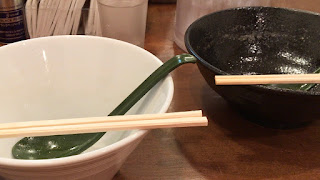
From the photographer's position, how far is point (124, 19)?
946mm

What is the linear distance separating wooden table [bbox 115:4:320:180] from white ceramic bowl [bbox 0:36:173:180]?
3.1 inches

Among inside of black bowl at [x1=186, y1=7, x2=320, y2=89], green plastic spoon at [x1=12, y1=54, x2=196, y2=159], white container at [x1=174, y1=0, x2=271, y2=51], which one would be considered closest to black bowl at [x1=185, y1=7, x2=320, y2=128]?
inside of black bowl at [x1=186, y1=7, x2=320, y2=89]

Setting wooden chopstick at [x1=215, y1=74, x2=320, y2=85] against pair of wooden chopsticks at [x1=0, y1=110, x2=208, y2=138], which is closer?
pair of wooden chopsticks at [x1=0, y1=110, x2=208, y2=138]

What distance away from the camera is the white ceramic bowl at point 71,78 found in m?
0.61

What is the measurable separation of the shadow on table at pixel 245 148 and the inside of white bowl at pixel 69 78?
142mm

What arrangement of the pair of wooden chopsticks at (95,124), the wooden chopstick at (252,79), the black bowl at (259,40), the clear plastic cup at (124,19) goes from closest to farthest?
the pair of wooden chopsticks at (95,124) < the wooden chopstick at (252,79) < the black bowl at (259,40) < the clear plastic cup at (124,19)

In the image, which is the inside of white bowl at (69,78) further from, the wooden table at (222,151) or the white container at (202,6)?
the white container at (202,6)

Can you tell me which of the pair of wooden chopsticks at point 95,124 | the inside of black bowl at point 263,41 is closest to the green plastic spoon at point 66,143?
the pair of wooden chopsticks at point 95,124

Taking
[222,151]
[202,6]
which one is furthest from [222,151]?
[202,6]

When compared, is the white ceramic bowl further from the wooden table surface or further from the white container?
the white container

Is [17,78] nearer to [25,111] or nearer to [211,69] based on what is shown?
[25,111]

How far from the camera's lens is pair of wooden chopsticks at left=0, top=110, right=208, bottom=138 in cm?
43

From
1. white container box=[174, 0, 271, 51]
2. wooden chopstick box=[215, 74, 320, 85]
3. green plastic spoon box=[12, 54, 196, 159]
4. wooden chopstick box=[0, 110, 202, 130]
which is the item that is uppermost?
wooden chopstick box=[215, 74, 320, 85]

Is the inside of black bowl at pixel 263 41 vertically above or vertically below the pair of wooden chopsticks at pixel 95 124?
below
